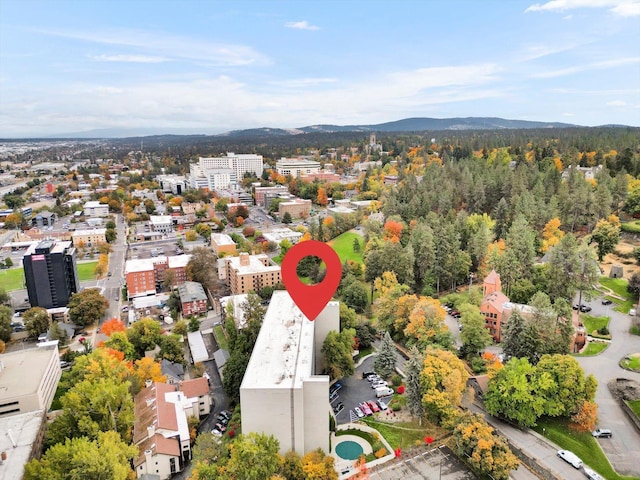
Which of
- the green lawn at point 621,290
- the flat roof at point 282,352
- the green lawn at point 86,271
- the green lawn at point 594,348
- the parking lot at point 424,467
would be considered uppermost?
the flat roof at point 282,352

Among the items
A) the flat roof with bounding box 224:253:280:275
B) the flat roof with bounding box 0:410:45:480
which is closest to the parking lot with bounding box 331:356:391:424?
the flat roof with bounding box 0:410:45:480

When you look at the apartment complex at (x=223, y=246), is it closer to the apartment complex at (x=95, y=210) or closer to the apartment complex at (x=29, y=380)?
the apartment complex at (x=29, y=380)

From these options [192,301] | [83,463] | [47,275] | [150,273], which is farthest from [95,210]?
[83,463]

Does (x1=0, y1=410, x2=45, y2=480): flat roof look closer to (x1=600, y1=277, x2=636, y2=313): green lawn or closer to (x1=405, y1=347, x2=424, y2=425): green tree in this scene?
(x1=405, y1=347, x2=424, y2=425): green tree

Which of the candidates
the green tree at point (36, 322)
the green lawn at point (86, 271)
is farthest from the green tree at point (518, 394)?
the green lawn at point (86, 271)

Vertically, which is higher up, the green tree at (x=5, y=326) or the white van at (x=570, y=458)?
the white van at (x=570, y=458)

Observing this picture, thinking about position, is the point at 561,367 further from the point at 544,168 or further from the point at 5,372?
the point at 544,168
